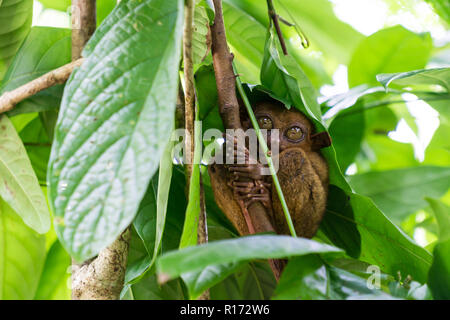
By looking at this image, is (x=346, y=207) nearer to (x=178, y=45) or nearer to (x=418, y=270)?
(x=418, y=270)

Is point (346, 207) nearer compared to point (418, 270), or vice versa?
point (418, 270)

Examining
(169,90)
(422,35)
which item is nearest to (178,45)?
(169,90)

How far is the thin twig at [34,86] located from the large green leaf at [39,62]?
42mm

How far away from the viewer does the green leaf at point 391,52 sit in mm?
1643

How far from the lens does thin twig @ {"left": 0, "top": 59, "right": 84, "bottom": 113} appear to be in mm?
1038

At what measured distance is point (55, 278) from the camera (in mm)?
1598

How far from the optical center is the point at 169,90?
0.65m

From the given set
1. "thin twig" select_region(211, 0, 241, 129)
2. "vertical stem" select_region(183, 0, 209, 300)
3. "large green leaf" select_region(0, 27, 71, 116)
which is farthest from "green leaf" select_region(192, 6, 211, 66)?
"large green leaf" select_region(0, 27, 71, 116)

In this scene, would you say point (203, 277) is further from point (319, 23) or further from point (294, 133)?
point (319, 23)

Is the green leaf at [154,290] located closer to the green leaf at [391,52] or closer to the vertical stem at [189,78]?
the vertical stem at [189,78]

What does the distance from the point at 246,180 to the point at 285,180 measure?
19 centimetres

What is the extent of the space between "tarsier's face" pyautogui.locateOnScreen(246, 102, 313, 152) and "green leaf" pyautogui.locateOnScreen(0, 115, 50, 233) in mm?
553
